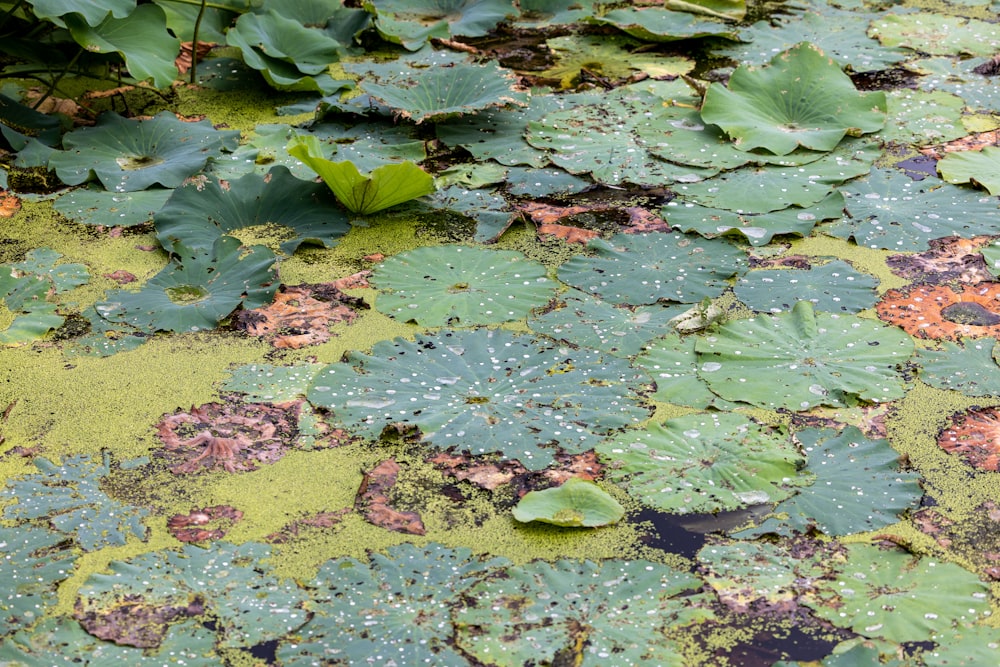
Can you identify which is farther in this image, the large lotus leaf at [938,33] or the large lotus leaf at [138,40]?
the large lotus leaf at [938,33]

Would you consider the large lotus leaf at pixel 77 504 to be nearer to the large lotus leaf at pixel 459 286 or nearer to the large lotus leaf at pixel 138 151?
the large lotus leaf at pixel 459 286

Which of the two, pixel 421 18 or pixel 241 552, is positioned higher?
pixel 421 18

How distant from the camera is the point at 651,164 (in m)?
3.36

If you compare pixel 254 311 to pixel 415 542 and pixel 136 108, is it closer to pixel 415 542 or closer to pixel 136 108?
pixel 415 542

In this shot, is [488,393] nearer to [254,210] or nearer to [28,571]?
[28,571]

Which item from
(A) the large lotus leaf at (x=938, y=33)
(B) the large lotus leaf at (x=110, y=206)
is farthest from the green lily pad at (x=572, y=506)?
(A) the large lotus leaf at (x=938, y=33)

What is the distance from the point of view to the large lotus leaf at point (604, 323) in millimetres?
2578

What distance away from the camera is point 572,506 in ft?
6.81

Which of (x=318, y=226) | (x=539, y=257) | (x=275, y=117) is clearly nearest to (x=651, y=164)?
(x=539, y=257)

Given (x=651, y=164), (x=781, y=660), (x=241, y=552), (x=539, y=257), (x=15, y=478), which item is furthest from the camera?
(x=651, y=164)

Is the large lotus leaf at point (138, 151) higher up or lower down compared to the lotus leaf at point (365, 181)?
lower down

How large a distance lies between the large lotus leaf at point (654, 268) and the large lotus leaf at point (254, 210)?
71 centimetres

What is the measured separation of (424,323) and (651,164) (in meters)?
1.06

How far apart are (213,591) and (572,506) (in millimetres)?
656
